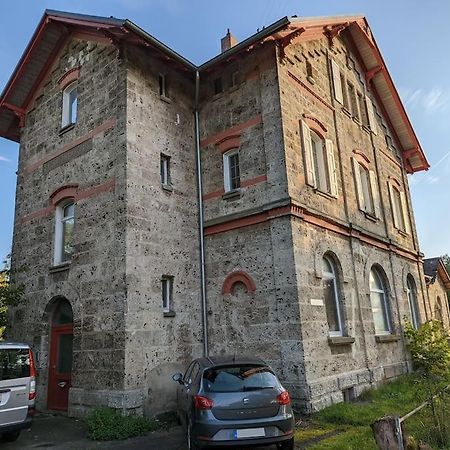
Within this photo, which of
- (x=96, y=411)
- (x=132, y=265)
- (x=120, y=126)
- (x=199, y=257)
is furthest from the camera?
(x=199, y=257)

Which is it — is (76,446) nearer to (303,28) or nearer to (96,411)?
(96,411)

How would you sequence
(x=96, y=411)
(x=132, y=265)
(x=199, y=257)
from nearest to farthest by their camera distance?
(x=96, y=411), (x=132, y=265), (x=199, y=257)

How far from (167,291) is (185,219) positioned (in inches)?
85.0

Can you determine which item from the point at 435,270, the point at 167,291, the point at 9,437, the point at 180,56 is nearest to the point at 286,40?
the point at 180,56

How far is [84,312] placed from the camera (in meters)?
11.1

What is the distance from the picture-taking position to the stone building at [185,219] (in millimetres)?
10516

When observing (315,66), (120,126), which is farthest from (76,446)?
(315,66)

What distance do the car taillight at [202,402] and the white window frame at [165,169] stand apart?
270 inches

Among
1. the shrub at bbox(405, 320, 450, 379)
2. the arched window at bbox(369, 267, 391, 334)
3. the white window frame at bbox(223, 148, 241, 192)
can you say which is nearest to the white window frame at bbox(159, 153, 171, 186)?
the white window frame at bbox(223, 148, 241, 192)

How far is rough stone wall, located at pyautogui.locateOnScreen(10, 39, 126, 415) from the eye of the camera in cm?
1046

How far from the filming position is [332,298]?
12320 millimetres

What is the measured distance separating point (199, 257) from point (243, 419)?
6.42 meters

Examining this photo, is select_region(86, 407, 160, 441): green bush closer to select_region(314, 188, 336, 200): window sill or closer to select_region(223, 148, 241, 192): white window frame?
select_region(223, 148, 241, 192): white window frame

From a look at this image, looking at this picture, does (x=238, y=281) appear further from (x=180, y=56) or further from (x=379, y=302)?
(x=180, y=56)
